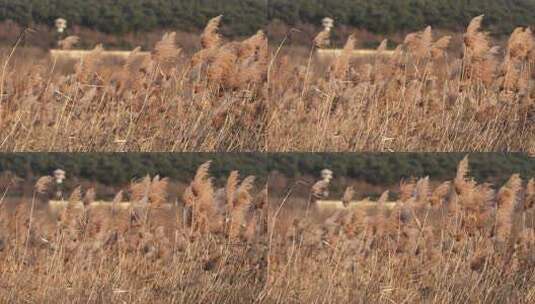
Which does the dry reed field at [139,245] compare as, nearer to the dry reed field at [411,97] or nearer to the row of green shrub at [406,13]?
the dry reed field at [411,97]

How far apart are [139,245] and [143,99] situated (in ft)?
2.28

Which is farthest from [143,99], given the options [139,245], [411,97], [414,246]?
[414,246]

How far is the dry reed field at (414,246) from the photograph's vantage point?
6078 mm

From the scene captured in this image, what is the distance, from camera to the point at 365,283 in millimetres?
6148

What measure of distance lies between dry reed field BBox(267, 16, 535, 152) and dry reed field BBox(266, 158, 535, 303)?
0.21 meters

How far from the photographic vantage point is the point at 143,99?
5.96m

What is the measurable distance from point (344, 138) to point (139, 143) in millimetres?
965

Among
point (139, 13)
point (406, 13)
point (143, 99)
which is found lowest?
point (143, 99)

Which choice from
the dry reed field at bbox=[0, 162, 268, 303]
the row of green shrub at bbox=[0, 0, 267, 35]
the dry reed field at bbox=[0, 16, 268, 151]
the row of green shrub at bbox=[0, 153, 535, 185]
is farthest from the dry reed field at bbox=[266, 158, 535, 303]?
the row of green shrub at bbox=[0, 0, 267, 35]

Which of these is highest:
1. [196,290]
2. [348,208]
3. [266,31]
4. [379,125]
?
[266,31]

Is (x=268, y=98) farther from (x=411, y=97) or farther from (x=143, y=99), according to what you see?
(x=411, y=97)

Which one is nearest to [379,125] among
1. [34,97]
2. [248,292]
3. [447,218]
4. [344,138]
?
[344,138]

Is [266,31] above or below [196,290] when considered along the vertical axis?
above

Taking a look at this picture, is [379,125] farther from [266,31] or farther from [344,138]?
[266,31]
